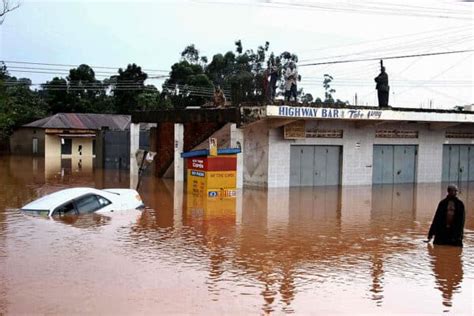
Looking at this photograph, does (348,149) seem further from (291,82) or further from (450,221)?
(450,221)

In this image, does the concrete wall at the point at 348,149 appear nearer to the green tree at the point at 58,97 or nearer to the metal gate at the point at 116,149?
the metal gate at the point at 116,149

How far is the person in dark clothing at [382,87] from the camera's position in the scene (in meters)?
27.7

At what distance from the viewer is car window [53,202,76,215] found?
1543 cm

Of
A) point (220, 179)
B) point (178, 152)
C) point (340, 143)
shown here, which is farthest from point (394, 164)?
point (220, 179)

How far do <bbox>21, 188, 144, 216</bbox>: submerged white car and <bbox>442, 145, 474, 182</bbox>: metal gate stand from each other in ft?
68.3

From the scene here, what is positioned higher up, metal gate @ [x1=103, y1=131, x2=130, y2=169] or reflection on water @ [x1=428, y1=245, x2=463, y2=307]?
metal gate @ [x1=103, y1=131, x2=130, y2=169]

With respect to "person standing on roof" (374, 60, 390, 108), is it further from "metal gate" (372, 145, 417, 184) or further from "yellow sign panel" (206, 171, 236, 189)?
"yellow sign panel" (206, 171, 236, 189)

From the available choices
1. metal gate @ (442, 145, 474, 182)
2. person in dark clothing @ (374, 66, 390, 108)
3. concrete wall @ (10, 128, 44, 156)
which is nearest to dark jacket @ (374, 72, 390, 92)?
person in dark clothing @ (374, 66, 390, 108)

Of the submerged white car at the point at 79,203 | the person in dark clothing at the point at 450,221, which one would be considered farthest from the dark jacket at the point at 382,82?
the person in dark clothing at the point at 450,221

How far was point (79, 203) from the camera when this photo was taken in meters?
15.6

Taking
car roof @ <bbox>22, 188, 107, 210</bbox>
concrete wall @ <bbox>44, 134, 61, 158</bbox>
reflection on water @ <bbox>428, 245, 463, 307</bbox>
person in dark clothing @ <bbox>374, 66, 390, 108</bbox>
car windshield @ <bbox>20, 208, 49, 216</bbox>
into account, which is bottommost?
reflection on water @ <bbox>428, 245, 463, 307</bbox>

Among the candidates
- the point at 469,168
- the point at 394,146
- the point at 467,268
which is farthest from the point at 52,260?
the point at 469,168

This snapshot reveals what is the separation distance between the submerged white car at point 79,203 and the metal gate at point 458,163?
2081 cm

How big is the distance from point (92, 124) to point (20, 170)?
1761 centimetres
